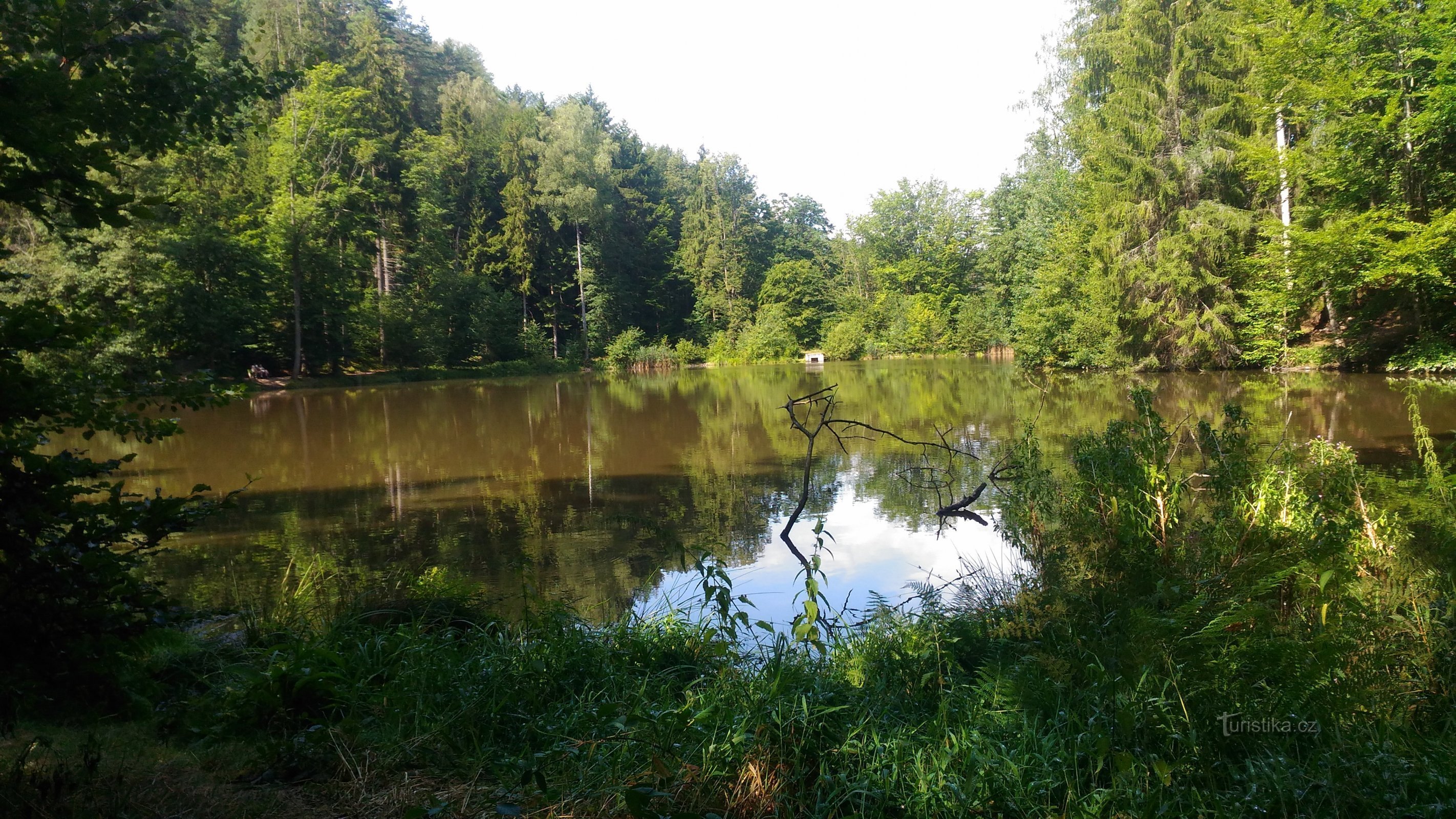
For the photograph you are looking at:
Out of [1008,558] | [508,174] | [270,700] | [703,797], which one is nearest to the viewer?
[703,797]

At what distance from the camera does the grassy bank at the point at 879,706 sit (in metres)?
2.37

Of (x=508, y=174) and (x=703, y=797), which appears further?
(x=508, y=174)

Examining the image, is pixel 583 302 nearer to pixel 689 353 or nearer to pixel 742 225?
pixel 689 353

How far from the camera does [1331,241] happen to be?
15773mm

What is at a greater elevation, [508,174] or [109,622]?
[508,174]

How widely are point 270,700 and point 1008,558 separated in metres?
5.01

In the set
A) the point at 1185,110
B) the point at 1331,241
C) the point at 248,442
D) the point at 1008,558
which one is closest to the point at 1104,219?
the point at 1185,110

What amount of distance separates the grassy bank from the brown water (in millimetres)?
1184

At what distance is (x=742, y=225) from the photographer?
182ft

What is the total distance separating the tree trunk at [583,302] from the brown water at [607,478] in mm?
21743

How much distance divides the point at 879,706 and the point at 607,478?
7995mm

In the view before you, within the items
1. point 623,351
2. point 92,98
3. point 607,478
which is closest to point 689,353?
point 623,351

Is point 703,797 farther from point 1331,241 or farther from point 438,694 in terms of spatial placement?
point 1331,241

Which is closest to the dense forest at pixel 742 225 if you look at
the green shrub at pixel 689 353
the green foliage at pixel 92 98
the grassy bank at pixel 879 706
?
the green foliage at pixel 92 98
